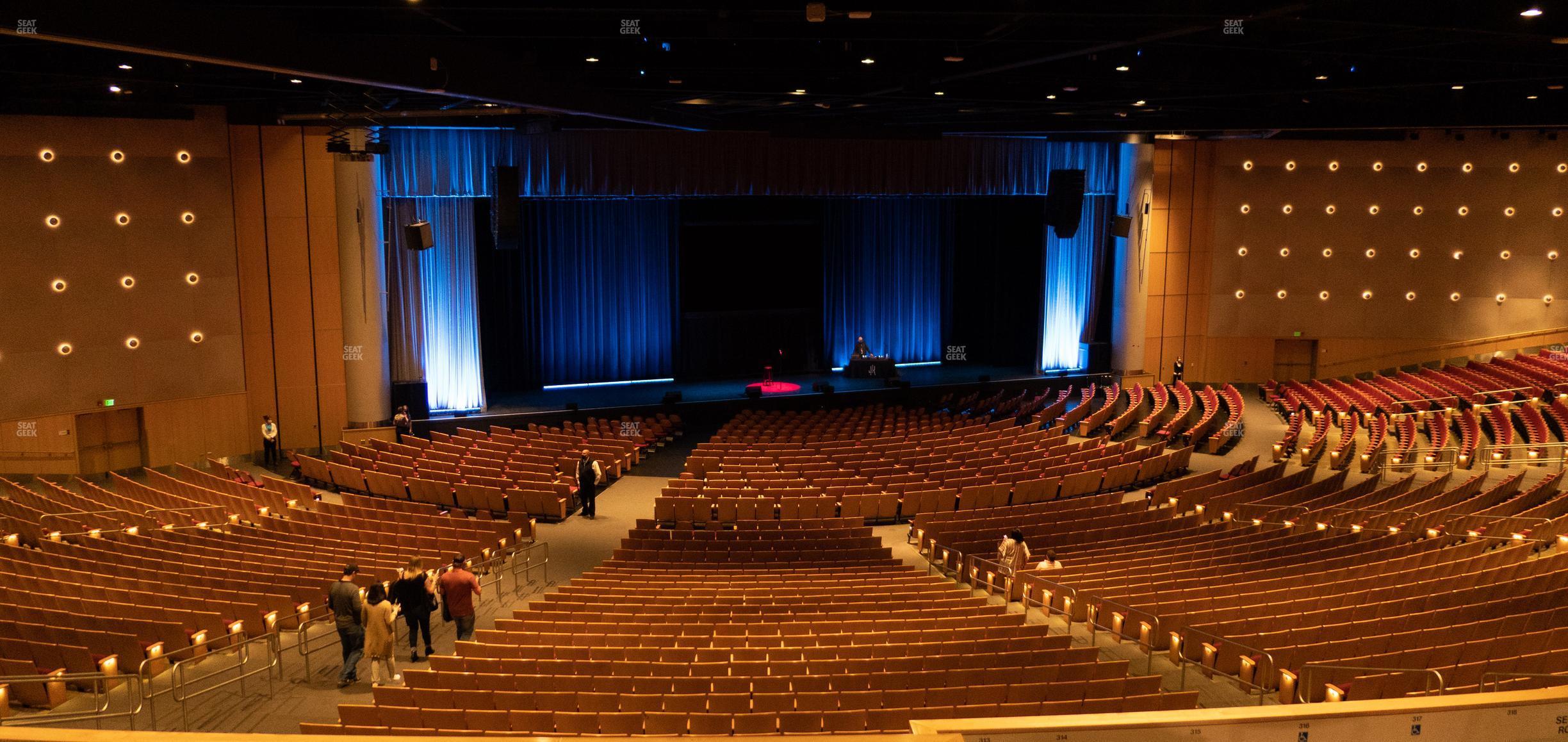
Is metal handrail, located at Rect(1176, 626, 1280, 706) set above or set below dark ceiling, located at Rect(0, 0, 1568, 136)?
below

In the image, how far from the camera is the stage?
77.6 feet

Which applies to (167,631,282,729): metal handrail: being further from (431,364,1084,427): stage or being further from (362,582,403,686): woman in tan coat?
(431,364,1084,427): stage

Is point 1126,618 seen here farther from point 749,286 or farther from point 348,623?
point 749,286

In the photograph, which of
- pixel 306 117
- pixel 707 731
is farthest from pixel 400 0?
pixel 306 117

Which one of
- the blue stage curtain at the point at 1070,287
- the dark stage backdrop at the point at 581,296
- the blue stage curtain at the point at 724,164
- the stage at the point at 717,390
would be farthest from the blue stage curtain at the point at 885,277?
the dark stage backdrop at the point at 581,296

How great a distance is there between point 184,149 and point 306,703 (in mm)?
14120

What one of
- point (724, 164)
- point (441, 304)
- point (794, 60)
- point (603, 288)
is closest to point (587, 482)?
point (794, 60)

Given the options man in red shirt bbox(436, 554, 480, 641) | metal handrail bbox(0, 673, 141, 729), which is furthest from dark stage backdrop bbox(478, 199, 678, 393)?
metal handrail bbox(0, 673, 141, 729)

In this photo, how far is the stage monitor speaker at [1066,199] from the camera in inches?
984

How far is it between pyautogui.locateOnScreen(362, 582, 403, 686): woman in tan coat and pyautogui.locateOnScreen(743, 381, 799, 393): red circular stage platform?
16.2m

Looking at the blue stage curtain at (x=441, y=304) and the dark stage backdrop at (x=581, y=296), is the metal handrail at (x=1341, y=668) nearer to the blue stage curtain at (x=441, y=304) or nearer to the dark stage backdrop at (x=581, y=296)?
the blue stage curtain at (x=441, y=304)

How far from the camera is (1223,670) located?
27.8ft

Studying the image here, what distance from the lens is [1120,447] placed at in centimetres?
1877

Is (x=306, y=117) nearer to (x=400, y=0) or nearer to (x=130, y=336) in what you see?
(x=130, y=336)
